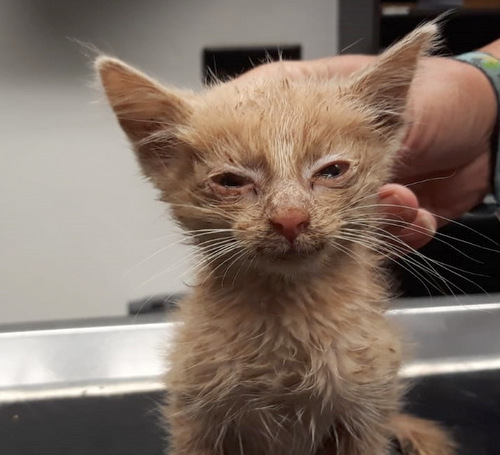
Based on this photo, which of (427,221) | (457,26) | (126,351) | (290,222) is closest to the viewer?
(290,222)

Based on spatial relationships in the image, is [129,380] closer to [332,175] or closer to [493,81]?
[332,175]

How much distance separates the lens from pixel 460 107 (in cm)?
91

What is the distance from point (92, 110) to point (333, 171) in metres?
1.09

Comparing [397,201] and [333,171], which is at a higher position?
[333,171]

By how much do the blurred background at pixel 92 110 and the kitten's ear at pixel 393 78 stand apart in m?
0.97

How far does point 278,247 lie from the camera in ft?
1.52

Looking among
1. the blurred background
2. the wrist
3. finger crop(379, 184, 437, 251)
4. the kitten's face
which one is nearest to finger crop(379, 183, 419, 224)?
finger crop(379, 184, 437, 251)

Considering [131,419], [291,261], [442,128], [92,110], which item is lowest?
[131,419]

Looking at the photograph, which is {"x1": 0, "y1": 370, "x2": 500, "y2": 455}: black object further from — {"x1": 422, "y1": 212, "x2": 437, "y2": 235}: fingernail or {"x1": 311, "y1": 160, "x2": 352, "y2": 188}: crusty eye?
{"x1": 311, "y1": 160, "x2": 352, "y2": 188}: crusty eye

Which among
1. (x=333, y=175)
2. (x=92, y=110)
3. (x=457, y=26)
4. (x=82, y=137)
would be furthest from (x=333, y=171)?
(x=457, y=26)

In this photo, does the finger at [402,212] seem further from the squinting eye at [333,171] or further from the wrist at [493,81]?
the wrist at [493,81]

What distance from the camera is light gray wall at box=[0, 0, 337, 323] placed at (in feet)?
5.03

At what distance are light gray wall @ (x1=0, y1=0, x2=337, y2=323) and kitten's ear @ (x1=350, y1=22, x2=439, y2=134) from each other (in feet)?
3.31

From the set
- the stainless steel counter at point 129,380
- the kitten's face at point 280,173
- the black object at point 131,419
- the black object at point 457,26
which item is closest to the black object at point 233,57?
the black object at point 457,26
